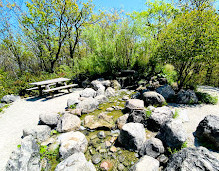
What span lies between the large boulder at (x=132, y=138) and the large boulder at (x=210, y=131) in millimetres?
1487

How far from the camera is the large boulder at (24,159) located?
Answer: 190 centimetres

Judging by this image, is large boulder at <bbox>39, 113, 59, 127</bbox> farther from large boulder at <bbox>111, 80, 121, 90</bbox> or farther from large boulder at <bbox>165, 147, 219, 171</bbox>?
large boulder at <bbox>111, 80, 121, 90</bbox>

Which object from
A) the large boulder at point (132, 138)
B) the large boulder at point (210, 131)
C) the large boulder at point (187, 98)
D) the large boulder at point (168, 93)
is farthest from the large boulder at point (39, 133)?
the large boulder at point (187, 98)

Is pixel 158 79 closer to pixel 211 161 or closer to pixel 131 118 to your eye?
pixel 131 118

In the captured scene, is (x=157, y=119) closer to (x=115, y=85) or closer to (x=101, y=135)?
(x=101, y=135)

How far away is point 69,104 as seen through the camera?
478 centimetres

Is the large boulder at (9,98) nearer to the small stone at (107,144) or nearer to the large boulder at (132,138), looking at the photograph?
the small stone at (107,144)

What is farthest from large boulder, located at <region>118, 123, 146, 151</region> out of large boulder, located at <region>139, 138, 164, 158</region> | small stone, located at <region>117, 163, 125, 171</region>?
small stone, located at <region>117, 163, 125, 171</region>

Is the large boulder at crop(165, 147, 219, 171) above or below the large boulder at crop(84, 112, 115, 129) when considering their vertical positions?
above

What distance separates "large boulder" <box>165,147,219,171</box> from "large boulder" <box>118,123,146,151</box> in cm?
76

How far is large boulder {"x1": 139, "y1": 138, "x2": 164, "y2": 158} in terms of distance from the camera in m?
2.28

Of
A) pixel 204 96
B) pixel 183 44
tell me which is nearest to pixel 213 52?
pixel 183 44

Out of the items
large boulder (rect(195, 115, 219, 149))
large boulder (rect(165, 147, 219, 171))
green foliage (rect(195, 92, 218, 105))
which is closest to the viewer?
large boulder (rect(165, 147, 219, 171))

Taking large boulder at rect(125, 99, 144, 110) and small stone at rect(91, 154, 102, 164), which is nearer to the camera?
small stone at rect(91, 154, 102, 164)
